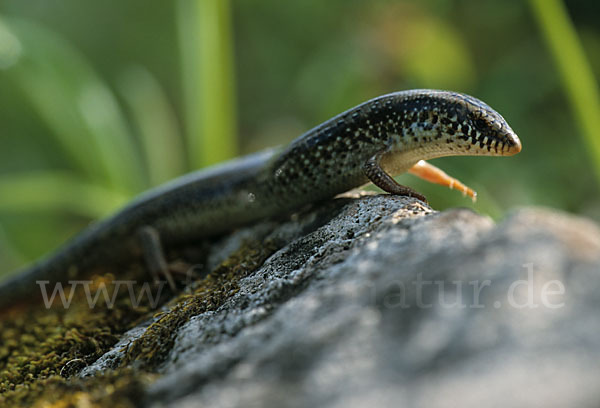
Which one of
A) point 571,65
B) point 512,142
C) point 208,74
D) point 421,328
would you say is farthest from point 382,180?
point 208,74

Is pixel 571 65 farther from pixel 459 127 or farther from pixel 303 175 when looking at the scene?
pixel 303 175

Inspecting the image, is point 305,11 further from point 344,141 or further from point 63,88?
point 344,141

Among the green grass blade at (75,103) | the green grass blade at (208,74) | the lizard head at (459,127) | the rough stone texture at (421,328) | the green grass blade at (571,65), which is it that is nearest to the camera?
the rough stone texture at (421,328)

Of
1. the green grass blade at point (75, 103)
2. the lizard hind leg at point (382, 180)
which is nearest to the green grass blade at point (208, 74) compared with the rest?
the green grass blade at point (75, 103)

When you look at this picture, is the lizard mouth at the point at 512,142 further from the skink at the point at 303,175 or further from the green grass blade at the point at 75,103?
the green grass blade at the point at 75,103

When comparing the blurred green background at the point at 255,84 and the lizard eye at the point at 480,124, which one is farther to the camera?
the blurred green background at the point at 255,84

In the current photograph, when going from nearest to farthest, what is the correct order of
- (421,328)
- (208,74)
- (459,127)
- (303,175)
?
→ (421,328)
(459,127)
(303,175)
(208,74)
